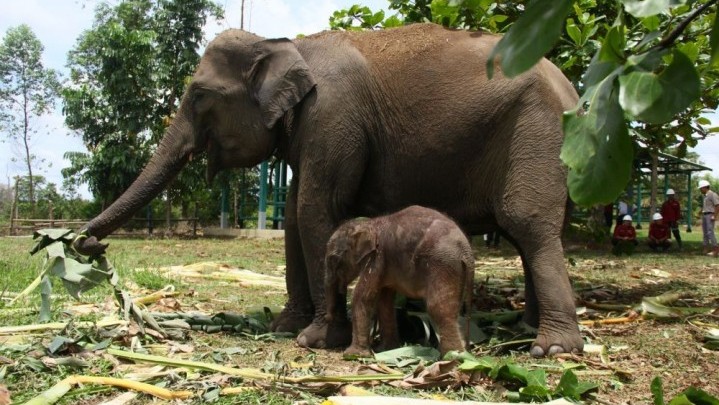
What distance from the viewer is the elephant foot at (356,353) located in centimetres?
424

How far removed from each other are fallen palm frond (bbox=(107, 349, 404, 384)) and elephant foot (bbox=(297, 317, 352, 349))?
110 cm

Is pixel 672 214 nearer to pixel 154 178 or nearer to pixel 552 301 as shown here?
pixel 552 301

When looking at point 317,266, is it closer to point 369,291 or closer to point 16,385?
point 369,291

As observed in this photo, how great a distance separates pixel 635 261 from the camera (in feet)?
40.2

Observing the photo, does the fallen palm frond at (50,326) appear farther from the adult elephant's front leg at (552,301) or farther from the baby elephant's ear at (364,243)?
the adult elephant's front leg at (552,301)

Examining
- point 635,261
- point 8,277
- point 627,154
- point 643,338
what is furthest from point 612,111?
point 635,261

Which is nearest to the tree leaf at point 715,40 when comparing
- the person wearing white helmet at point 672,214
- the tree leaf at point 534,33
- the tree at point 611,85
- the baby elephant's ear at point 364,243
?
the tree at point 611,85

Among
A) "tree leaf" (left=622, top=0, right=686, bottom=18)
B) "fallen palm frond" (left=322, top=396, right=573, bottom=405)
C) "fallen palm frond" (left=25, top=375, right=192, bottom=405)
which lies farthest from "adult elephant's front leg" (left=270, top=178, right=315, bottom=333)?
"tree leaf" (left=622, top=0, right=686, bottom=18)

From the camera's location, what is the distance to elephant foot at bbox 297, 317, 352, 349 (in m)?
4.80

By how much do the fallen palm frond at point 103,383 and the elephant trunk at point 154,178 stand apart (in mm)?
1942

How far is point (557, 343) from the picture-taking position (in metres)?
4.30

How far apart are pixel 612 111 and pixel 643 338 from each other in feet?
14.8

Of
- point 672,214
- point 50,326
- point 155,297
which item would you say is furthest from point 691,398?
point 672,214

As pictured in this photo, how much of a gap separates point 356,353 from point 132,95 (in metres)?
18.3
